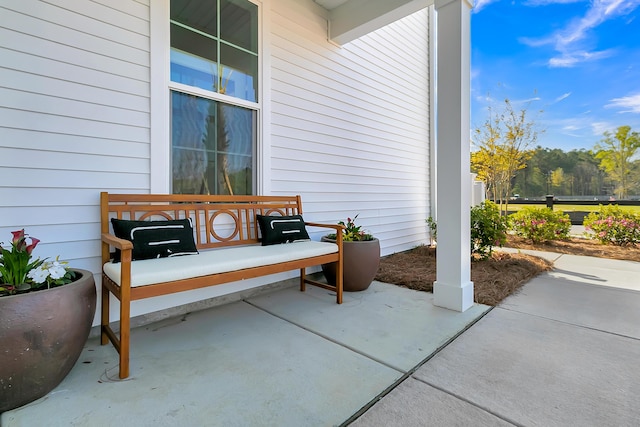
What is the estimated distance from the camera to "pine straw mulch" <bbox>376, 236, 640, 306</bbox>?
2962mm

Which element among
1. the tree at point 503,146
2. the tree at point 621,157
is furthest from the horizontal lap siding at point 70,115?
the tree at point 621,157

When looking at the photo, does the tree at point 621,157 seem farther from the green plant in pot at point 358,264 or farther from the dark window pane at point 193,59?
the dark window pane at point 193,59

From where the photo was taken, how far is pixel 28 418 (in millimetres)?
1214

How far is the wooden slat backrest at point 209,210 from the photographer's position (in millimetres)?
2070

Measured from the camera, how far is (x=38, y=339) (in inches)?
48.6

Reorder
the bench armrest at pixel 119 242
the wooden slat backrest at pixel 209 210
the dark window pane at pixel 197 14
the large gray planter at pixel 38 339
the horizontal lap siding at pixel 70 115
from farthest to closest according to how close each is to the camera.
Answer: the dark window pane at pixel 197 14 < the wooden slat backrest at pixel 209 210 < the horizontal lap siding at pixel 70 115 < the bench armrest at pixel 119 242 < the large gray planter at pixel 38 339

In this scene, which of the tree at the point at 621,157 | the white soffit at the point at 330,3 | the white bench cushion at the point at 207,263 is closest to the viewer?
the white bench cushion at the point at 207,263

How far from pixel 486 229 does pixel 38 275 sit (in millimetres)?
4391

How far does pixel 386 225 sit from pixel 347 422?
3451 mm

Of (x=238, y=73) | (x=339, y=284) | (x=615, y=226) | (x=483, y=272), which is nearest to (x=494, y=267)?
(x=483, y=272)

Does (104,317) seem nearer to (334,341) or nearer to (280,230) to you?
(280,230)

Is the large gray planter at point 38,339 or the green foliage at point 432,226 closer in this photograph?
the large gray planter at point 38,339

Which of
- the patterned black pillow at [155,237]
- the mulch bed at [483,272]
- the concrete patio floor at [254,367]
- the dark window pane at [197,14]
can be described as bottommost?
the concrete patio floor at [254,367]

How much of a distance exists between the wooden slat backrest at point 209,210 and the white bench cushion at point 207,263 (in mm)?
379
